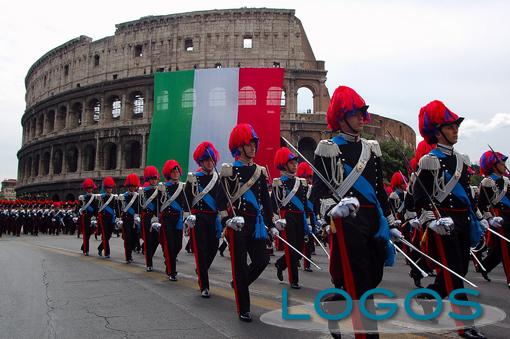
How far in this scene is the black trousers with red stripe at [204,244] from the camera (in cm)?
691

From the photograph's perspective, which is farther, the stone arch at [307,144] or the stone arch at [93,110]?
the stone arch at [93,110]

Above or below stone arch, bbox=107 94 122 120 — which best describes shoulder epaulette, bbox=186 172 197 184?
below

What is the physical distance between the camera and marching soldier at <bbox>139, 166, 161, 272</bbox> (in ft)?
33.2

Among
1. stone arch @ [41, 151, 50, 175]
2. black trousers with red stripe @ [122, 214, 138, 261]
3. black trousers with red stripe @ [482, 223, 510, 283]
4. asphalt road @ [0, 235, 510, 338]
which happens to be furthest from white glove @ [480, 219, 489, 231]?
stone arch @ [41, 151, 50, 175]

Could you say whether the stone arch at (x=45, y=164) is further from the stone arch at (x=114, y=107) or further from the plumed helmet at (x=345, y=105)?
the plumed helmet at (x=345, y=105)

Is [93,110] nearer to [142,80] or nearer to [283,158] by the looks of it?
[142,80]

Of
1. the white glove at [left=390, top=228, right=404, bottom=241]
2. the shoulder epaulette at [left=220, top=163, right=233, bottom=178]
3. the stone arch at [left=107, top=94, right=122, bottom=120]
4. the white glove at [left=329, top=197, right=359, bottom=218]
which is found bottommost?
the white glove at [left=390, top=228, right=404, bottom=241]

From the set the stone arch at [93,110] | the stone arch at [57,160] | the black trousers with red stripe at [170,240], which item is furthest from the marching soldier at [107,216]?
the stone arch at [57,160]

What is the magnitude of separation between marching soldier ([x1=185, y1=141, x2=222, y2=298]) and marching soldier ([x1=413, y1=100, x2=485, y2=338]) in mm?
3305

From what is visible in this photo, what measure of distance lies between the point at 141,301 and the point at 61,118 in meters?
52.8

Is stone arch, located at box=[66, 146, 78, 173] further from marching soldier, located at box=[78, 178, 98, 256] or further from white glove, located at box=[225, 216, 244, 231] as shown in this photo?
white glove, located at box=[225, 216, 244, 231]

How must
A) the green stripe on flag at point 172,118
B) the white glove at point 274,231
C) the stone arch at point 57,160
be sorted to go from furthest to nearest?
the stone arch at point 57,160
the green stripe on flag at point 172,118
the white glove at point 274,231

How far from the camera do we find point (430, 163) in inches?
191

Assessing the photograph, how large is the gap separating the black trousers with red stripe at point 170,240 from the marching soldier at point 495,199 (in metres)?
5.41
